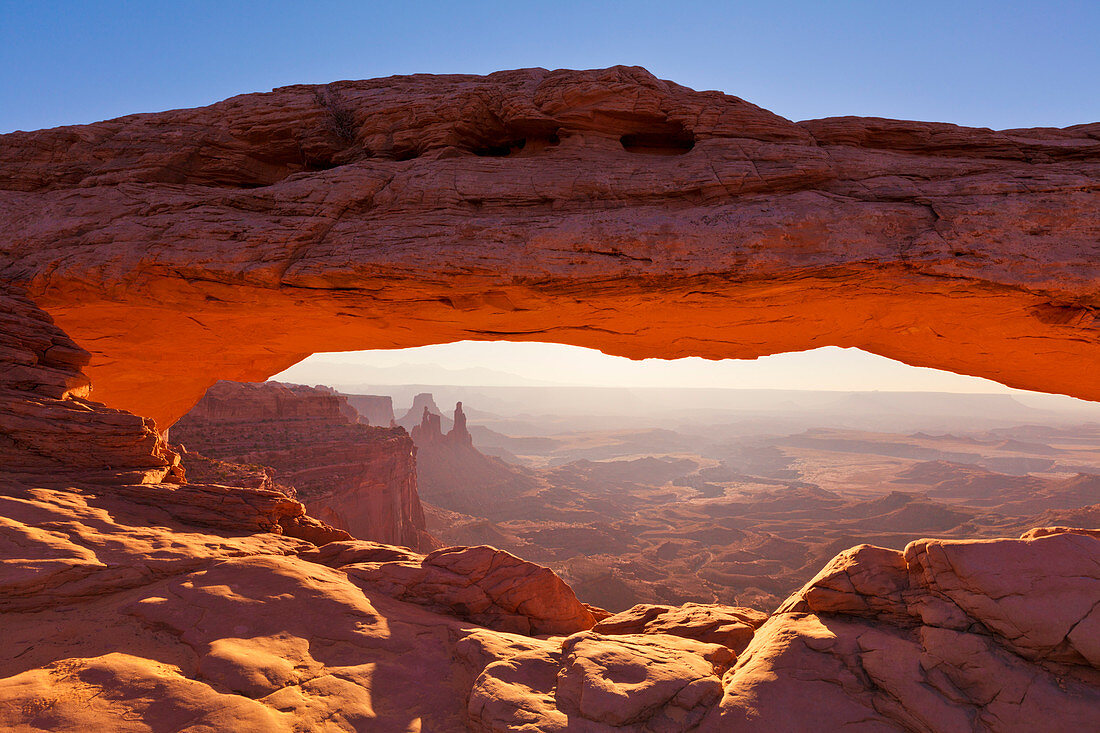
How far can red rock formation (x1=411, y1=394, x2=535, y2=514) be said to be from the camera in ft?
205

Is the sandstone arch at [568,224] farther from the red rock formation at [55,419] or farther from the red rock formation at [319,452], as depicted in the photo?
the red rock formation at [319,452]

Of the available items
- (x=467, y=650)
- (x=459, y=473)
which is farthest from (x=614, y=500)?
(x=467, y=650)

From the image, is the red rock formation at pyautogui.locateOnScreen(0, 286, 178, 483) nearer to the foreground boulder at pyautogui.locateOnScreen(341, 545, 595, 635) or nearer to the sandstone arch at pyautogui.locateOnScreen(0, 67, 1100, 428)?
the sandstone arch at pyautogui.locateOnScreen(0, 67, 1100, 428)

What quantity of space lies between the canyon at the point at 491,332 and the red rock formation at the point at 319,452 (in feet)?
70.4

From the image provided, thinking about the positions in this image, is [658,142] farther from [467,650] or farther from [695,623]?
[467,650]

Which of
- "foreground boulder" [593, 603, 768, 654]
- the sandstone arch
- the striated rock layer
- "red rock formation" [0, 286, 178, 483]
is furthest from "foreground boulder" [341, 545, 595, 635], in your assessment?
the sandstone arch

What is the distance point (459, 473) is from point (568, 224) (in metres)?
66.8

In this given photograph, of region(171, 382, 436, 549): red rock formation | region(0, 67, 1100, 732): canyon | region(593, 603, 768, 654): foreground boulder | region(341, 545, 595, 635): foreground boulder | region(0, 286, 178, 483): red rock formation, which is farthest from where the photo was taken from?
region(171, 382, 436, 549): red rock formation

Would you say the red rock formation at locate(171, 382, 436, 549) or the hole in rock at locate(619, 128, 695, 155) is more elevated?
the hole in rock at locate(619, 128, 695, 155)

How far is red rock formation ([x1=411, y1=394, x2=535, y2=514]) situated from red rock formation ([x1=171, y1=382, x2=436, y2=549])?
61.3ft

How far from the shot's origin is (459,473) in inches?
2793

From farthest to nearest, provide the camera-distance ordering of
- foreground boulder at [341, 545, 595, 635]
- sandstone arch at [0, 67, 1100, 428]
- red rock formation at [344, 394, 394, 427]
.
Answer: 1. red rock formation at [344, 394, 394, 427]
2. sandstone arch at [0, 67, 1100, 428]
3. foreground boulder at [341, 545, 595, 635]

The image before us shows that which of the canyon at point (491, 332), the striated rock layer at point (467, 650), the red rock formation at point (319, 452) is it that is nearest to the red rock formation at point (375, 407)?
the red rock formation at point (319, 452)

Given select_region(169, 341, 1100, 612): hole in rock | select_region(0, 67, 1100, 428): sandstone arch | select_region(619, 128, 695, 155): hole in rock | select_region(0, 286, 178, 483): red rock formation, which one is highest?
select_region(619, 128, 695, 155): hole in rock
